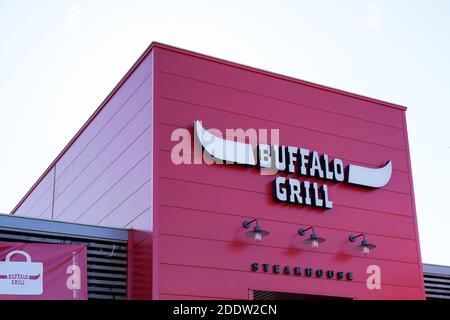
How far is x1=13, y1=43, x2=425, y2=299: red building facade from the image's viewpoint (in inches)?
538

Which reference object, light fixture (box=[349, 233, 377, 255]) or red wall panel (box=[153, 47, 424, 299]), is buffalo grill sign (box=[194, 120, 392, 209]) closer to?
red wall panel (box=[153, 47, 424, 299])

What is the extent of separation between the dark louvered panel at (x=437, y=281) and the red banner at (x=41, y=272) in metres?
7.88

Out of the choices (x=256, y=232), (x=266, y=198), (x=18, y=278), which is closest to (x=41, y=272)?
(x=18, y=278)

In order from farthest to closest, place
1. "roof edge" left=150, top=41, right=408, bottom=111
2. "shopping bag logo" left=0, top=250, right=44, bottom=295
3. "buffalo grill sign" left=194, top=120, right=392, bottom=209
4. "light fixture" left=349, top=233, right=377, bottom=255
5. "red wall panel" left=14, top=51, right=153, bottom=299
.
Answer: "light fixture" left=349, top=233, right=377, bottom=255, "roof edge" left=150, top=41, right=408, bottom=111, "buffalo grill sign" left=194, top=120, right=392, bottom=209, "red wall panel" left=14, top=51, right=153, bottom=299, "shopping bag logo" left=0, top=250, right=44, bottom=295

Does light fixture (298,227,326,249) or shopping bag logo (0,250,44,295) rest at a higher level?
light fixture (298,227,326,249)

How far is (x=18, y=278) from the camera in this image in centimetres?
1285

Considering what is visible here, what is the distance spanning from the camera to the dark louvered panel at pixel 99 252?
13578mm

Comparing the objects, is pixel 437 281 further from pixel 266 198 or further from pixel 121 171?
pixel 121 171

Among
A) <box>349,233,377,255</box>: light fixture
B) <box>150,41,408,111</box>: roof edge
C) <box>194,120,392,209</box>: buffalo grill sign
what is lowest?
<box>349,233,377,255</box>: light fixture

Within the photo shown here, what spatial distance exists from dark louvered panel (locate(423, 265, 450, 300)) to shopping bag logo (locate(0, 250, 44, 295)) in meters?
8.62

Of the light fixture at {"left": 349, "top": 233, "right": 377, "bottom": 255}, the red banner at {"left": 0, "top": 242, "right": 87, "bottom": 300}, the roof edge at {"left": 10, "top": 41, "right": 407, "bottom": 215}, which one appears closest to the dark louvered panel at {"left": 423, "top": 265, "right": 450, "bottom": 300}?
the light fixture at {"left": 349, "top": 233, "right": 377, "bottom": 255}

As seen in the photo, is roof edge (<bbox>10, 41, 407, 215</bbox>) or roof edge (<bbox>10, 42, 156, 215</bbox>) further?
roof edge (<bbox>10, 42, 156, 215</bbox>)

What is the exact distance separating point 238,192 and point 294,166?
4.74 ft
